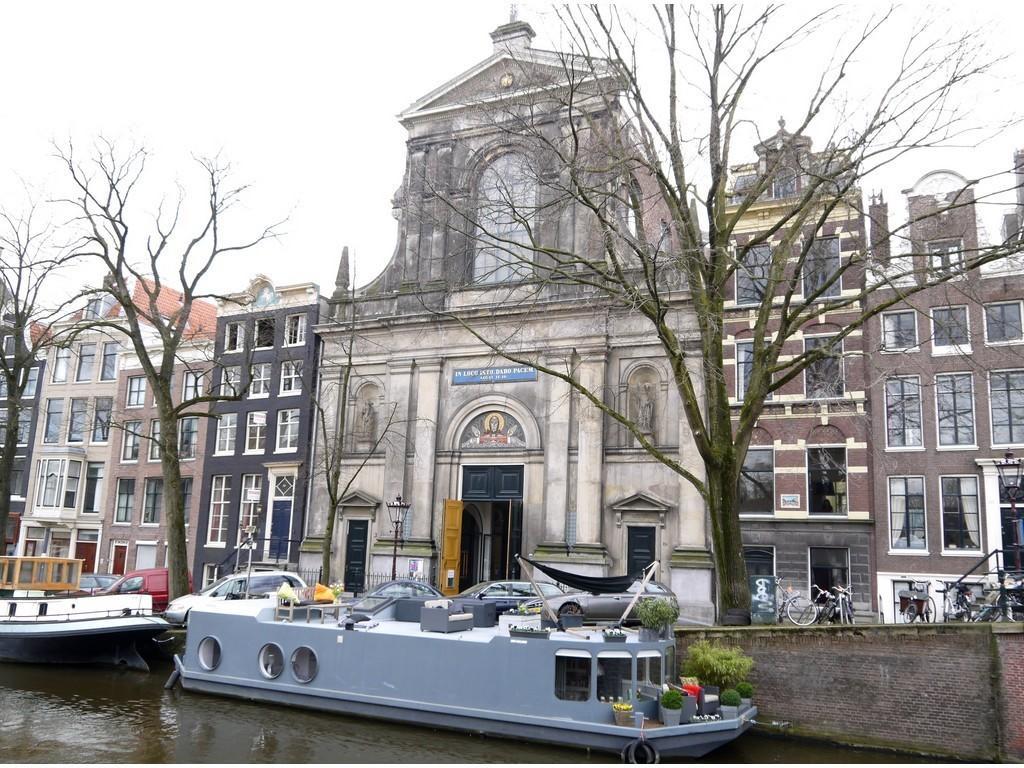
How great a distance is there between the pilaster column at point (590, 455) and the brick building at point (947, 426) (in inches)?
340

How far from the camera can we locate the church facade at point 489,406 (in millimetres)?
28312

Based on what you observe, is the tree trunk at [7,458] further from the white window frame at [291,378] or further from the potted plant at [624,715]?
the potted plant at [624,715]

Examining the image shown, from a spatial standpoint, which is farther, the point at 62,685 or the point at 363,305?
the point at 363,305

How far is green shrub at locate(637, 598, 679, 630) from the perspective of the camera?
50.3ft

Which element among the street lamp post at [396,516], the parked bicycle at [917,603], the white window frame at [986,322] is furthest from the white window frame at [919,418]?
the street lamp post at [396,516]

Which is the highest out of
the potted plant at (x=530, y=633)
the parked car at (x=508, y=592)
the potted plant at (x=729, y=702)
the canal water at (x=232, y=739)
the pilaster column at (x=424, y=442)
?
the pilaster column at (x=424, y=442)

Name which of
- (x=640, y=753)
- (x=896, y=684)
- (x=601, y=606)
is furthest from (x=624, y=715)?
(x=896, y=684)

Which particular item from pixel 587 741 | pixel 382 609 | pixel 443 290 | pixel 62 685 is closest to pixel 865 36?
pixel 587 741

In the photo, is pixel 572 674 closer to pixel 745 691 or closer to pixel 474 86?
pixel 745 691

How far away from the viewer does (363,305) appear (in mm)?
34656

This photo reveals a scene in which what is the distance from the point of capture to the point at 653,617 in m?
15.3

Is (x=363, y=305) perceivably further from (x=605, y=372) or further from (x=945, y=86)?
(x=945, y=86)

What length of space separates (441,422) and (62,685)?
1555 cm

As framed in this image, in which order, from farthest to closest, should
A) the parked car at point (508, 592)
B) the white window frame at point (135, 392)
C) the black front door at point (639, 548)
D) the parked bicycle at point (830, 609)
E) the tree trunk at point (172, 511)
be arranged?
the white window frame at point (135, 392) < the black front door at point (639, 548) < the tree trunk at point (172, 511) < the parked bicycle at point (830, 609) < the parked car at point (508, 592)
